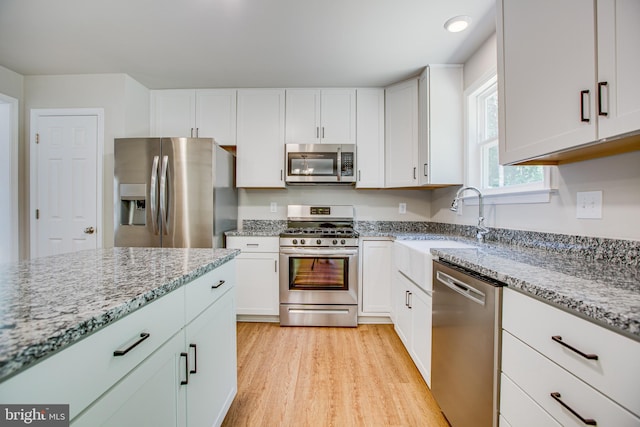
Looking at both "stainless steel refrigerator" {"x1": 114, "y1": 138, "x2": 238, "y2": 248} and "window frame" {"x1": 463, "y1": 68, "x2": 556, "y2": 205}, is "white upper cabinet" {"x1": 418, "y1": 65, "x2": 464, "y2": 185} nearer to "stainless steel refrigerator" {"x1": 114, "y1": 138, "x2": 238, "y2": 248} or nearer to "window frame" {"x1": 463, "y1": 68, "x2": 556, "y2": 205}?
"window frame" {"x1": 463, "y1": 68, "x2": 556, "y2": 205}

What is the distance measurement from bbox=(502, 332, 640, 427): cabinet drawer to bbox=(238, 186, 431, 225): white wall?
2.26m

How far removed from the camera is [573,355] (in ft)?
2.40

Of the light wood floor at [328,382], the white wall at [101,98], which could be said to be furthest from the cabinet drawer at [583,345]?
the white wall at [101,98]

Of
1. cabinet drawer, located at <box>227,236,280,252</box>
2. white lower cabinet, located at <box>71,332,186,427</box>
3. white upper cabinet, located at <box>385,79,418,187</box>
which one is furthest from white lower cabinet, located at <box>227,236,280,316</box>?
white lower cabinet, located at <box>71,332,186,427</box>

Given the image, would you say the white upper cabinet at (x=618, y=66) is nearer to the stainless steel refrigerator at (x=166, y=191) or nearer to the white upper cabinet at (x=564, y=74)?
the white upper cabinet at (x=564, y=74)

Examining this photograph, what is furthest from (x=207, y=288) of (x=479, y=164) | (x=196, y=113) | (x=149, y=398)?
(x=196, y=113)

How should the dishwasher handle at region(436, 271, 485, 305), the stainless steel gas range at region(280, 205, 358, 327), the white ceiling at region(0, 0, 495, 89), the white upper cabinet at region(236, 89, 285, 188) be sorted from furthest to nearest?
the white upper cabinet at region(236, 89, 285, 188) < the stainless steel gas range at region(280, 205, 358, 327) < the white ceiling at region(0, 0, 495, 89) < the dishwasher handle at region(436, 271, 485, 305)

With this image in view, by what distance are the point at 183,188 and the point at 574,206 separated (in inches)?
112

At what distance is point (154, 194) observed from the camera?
94.3 inches

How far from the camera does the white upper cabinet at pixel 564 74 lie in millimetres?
839

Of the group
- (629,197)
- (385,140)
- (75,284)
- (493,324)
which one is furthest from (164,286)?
(385,140)

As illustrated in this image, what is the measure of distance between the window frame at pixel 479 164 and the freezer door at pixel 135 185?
9.40ft

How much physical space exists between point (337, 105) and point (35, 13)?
2.49 m

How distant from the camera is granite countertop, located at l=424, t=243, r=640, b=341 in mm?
627
